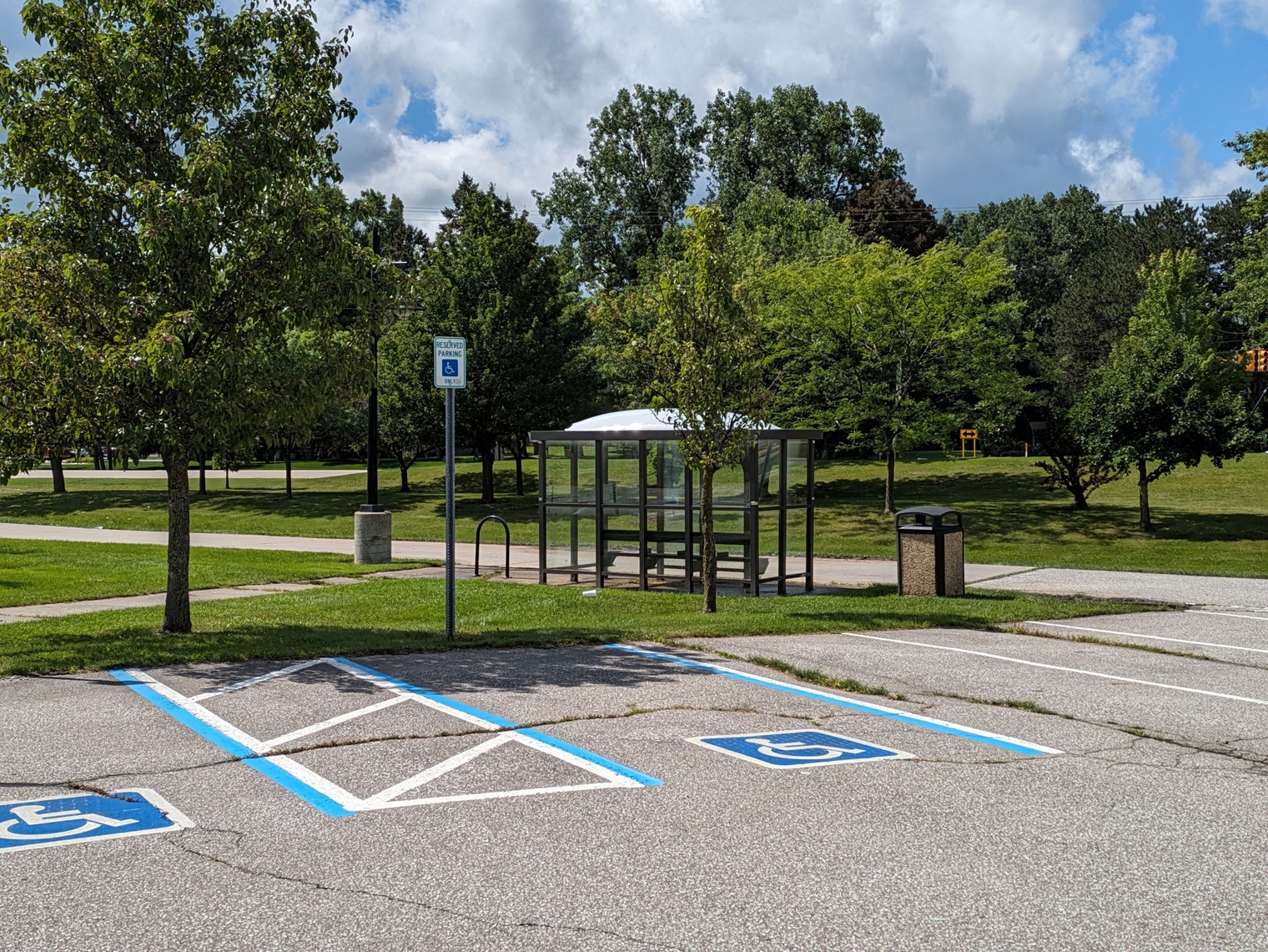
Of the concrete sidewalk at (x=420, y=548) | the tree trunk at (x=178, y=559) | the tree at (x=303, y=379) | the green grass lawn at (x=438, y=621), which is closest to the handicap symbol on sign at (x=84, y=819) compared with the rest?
the green grass lawn at (x=438, y=621)

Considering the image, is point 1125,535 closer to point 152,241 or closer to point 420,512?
point 420,512

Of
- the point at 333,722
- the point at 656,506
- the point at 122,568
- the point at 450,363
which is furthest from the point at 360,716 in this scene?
the point at 122,568

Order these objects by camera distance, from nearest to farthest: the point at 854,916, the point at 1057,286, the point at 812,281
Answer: the point at 854,916 → the point at 812,281 → the point at 1057,286

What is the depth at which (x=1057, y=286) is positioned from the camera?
6781 centimetres

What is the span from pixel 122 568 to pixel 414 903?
1585cm

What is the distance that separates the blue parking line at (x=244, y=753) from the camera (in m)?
5.48

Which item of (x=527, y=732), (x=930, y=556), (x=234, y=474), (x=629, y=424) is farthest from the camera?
(x=234, y=474)

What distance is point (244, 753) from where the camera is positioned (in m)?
6.41

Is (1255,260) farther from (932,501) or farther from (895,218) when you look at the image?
(895,218)

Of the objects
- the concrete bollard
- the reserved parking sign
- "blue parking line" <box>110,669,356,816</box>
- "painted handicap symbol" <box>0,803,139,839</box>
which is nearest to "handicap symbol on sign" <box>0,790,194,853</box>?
"painted handicap symbol" <box>0,803,139,839</box>

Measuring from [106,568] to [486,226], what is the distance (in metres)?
20.4

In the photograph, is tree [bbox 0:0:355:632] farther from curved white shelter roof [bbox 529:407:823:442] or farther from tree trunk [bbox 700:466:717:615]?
curved white shelter roof [bbox 529:407:823:442]

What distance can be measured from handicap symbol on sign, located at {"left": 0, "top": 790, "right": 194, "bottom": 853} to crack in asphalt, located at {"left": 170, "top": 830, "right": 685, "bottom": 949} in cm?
35

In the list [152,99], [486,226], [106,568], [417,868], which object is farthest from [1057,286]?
[417,868]
